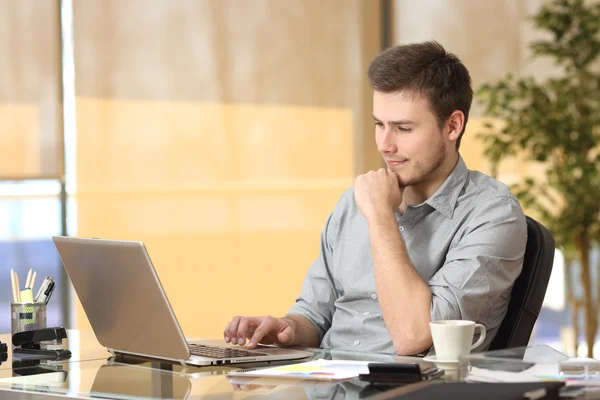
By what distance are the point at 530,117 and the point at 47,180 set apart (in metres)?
2.22

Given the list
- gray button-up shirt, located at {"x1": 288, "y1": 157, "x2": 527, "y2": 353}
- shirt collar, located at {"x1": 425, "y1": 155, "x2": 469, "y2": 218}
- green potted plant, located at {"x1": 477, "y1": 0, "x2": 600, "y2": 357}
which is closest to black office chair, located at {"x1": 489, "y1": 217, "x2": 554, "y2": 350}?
gray button-up shirt, located at {"x1": 288, "y1": 157, "x2": 527, "y2": 353}

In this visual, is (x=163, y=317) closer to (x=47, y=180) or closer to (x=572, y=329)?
(x=47, y=180)

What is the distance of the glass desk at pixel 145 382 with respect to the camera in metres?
1.40

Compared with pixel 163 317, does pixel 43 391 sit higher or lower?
lower

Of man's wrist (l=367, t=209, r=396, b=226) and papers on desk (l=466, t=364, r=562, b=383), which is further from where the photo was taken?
man's wrist (l=367, t=209, r=396, b=226)

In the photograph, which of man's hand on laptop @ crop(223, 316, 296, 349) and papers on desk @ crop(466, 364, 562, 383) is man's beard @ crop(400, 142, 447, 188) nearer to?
man's hand on laptop @ crop(223, 316, 296, 349)

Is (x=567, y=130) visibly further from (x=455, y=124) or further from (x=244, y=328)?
(x=244, y=328)

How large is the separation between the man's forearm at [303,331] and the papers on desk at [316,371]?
43 centimetres

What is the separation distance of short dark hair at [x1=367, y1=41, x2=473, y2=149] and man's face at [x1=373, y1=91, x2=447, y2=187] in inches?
0.8

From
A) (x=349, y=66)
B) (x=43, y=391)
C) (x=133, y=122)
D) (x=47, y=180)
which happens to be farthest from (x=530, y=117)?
(x=43, y=391)

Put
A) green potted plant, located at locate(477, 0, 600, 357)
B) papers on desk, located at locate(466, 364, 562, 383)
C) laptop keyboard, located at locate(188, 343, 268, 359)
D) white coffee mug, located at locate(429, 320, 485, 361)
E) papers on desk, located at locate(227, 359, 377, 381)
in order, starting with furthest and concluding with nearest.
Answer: green potted plant, located at locate(477, 0, 600, 357) → laptop keyboard, located at locate(188, 343, 268, 359) → white coffee mug, located at locate(429, 320, 485, 361) → papers on desk, located at locate(227, 359, 377, 381) → papers on desk, located at locate(466, 364, 562, 383)

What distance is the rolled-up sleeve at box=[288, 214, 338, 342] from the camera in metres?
2.24

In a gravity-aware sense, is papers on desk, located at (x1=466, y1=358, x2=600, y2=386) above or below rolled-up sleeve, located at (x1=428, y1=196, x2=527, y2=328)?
below

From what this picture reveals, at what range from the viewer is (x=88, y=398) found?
1428 millimetres
